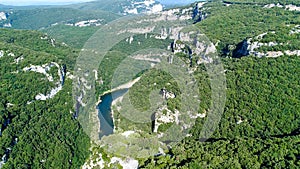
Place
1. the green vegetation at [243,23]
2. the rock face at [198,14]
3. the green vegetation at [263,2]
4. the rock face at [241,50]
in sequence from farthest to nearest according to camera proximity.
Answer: the rock face at [198,14]
the green vegetation at [263,2]
the green vegetation at [243,23]
the rock face at [241,50]

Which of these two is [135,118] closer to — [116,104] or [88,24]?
[116,104]

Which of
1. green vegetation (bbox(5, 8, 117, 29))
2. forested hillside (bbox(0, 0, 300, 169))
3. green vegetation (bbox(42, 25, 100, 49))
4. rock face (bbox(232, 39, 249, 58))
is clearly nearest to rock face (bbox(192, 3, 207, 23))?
forested hillside (bbox(0, 0, 300, 169))

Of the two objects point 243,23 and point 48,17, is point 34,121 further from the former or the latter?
point 48,17

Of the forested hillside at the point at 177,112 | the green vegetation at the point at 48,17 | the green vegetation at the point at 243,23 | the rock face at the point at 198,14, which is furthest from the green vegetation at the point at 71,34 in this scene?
the green vegetation at the point at 243,23

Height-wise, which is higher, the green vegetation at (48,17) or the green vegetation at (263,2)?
the green vegetation at (263,2)

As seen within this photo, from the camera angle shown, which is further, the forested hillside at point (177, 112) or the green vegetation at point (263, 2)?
the green vegetation at point (263, 2)

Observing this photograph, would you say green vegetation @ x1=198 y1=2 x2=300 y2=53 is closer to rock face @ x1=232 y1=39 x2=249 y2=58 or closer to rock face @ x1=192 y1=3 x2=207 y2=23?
rock face @ x1=232 y1=39 x2=249 y2=58

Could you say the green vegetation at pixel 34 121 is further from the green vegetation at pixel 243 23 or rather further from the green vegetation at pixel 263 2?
the green vegetation at pixel 263 2

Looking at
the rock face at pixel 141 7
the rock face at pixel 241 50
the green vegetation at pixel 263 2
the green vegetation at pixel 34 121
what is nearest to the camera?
the green vegetation at pixel 34 121

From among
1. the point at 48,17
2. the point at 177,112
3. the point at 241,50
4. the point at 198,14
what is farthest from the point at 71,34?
the point at 177,112
